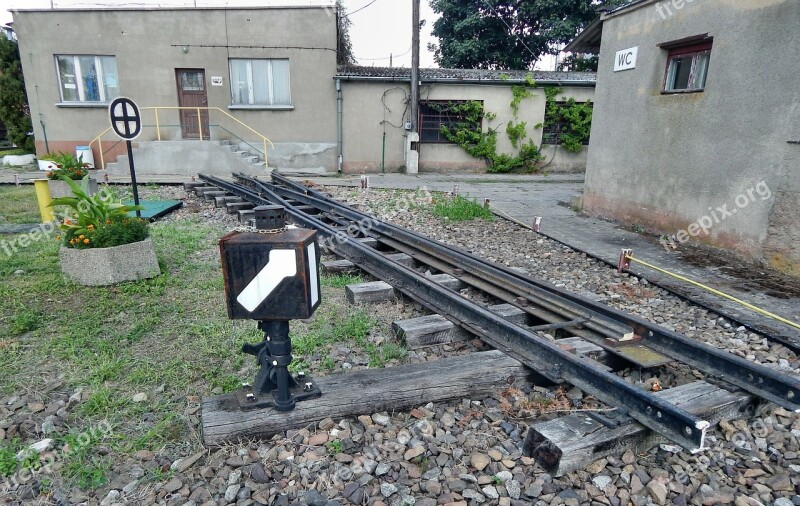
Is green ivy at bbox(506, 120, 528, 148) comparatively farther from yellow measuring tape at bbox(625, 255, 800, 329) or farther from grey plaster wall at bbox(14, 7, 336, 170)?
yellow measuring tape at bbox(625, 255, 800, 329)

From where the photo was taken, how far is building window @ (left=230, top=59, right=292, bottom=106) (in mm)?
15688

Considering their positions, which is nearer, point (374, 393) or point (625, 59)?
point (374, 393)

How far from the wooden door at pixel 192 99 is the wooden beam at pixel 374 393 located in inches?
591

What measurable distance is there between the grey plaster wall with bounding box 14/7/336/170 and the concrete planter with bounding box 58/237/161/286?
12.1 metres

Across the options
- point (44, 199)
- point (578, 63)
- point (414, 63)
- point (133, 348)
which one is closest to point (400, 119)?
point (414, 63)

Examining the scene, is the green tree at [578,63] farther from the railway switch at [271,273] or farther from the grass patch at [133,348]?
the railway switch at [271,273]

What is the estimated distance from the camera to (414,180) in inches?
586

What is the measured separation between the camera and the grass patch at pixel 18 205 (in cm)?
799

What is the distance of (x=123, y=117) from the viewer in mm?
6707

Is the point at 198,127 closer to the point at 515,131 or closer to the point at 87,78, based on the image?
the point at 87,78

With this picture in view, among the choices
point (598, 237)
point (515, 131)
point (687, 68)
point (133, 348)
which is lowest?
point (598, 237)

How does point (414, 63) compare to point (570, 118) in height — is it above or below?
above

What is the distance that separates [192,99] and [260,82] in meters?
2.30

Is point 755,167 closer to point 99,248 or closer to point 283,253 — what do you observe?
point 283,253
